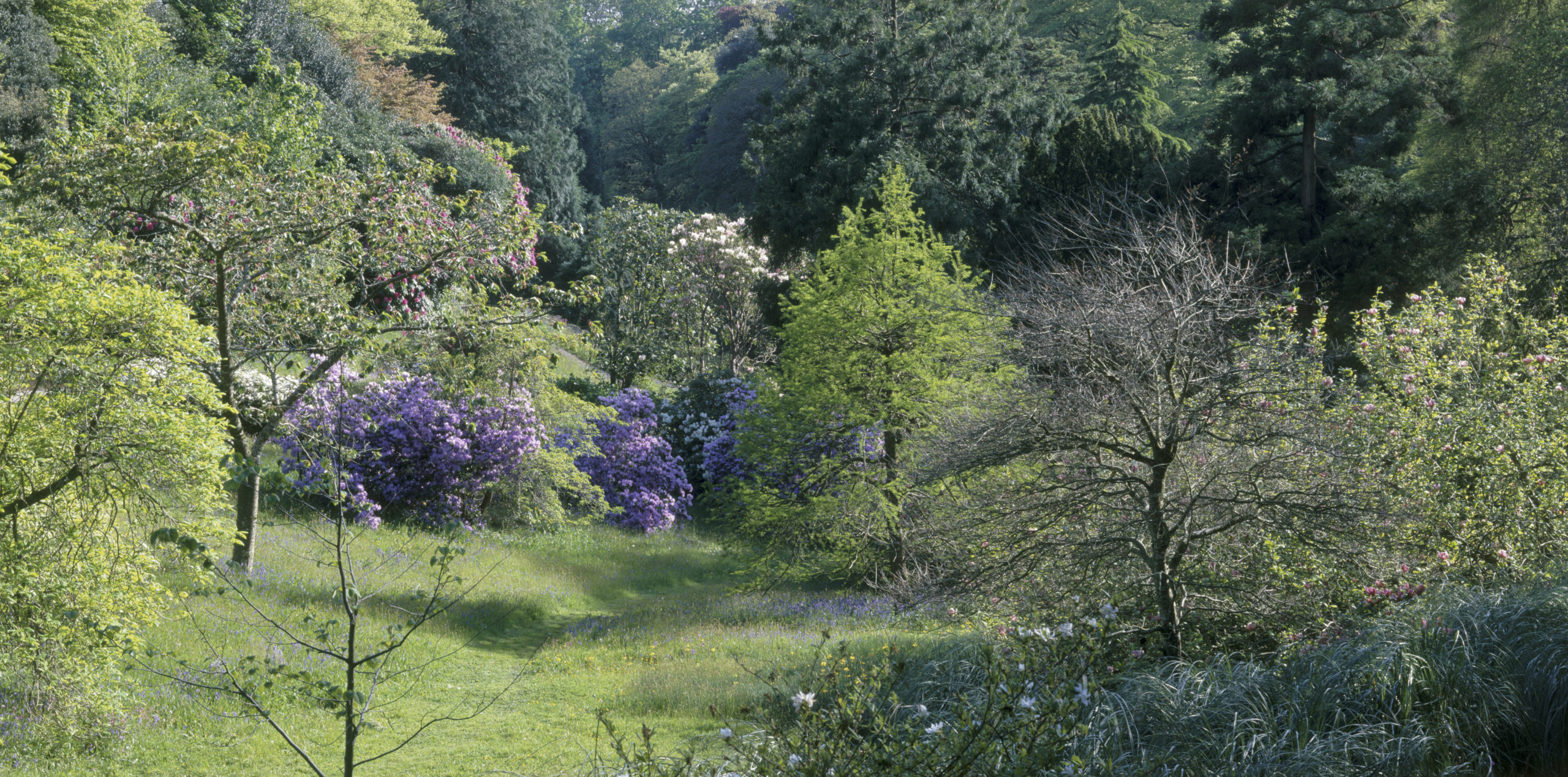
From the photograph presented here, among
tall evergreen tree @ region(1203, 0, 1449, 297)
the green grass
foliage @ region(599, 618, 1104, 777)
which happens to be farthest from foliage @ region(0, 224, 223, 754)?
tall evergreen tree @ region(1203, 0, 1449, 297)

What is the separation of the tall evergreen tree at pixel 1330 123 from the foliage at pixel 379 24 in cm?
2587

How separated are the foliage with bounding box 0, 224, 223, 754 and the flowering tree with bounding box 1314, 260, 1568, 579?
7406mm

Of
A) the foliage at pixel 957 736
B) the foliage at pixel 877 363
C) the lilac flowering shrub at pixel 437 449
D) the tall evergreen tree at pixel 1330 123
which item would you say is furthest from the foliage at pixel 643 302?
the foliage at pixel 957 736

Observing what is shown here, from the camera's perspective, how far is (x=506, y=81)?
125ft

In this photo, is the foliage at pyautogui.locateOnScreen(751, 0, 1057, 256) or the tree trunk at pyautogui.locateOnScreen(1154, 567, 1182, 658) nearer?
the tree trunk at pyautogui.locateOnScreen(1154, 567, 1182, 658)

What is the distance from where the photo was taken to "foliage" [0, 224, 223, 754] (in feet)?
18.8

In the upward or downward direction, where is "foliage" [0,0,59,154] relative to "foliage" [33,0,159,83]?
downward

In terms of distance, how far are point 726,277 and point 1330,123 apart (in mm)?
14491

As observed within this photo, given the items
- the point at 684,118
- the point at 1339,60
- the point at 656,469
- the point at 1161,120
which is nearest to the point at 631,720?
the point at 656,469

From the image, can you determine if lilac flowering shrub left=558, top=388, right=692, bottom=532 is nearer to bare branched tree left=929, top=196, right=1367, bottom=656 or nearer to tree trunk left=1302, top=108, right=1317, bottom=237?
bare branched tree left=929, top=196, right=1367, bottom=656

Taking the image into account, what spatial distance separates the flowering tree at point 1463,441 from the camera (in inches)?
256

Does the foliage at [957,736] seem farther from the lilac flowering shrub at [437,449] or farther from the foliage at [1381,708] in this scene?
the lilac flowering shrub at [437,449]

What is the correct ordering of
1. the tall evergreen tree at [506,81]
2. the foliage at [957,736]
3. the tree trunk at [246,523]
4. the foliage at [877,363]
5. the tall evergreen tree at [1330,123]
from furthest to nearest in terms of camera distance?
the tall evergreen tree at [506,81]
the tall evergreen tree at [1330,123]
the foliage at [877,363]
the tree trunk at [246,523]
the foliage at [957,736]

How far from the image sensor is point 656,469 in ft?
61.0
